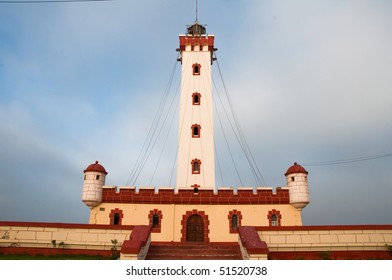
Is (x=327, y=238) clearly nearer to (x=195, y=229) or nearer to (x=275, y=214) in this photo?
(x=275, y=214)

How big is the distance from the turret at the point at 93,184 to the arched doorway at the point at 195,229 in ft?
21.6

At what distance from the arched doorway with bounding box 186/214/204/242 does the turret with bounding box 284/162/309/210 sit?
6613mm

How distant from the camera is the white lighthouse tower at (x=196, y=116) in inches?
1009

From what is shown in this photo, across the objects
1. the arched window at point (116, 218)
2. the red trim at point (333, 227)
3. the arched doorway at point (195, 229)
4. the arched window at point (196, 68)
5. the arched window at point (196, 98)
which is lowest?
the red trim at point (333, 227)

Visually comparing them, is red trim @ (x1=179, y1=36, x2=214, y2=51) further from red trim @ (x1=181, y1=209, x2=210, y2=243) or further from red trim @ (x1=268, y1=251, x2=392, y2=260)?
red trim @ (x1=268, y1=251, x2=392, y2=260)

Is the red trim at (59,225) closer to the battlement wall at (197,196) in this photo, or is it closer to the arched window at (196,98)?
the battlement wall at (197,196)

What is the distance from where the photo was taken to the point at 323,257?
15.2 meters

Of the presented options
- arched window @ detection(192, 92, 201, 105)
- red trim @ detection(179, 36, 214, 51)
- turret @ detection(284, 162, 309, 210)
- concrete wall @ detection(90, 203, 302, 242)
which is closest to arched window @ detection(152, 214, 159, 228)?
concrete wall @ detection(90, 203, 302, 242)

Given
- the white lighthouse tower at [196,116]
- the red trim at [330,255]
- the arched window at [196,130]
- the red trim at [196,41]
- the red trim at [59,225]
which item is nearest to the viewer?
the red trim at [330,255]

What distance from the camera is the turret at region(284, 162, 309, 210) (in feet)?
73.5

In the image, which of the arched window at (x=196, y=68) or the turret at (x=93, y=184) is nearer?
the turret at (x=93, y=184)

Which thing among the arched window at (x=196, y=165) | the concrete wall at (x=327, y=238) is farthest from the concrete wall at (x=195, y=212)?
the concrete wall at (x=327, y=238)

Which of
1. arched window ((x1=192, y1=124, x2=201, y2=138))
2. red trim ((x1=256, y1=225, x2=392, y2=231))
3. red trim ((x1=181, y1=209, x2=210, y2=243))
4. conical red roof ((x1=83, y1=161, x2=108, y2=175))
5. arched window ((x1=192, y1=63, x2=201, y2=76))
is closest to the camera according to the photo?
red trim ((x1=256, y1=225, x2=392, y2=231))

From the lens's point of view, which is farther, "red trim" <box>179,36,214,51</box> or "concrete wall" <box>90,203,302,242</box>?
"red trim" <box>179,36,214,51</box>
